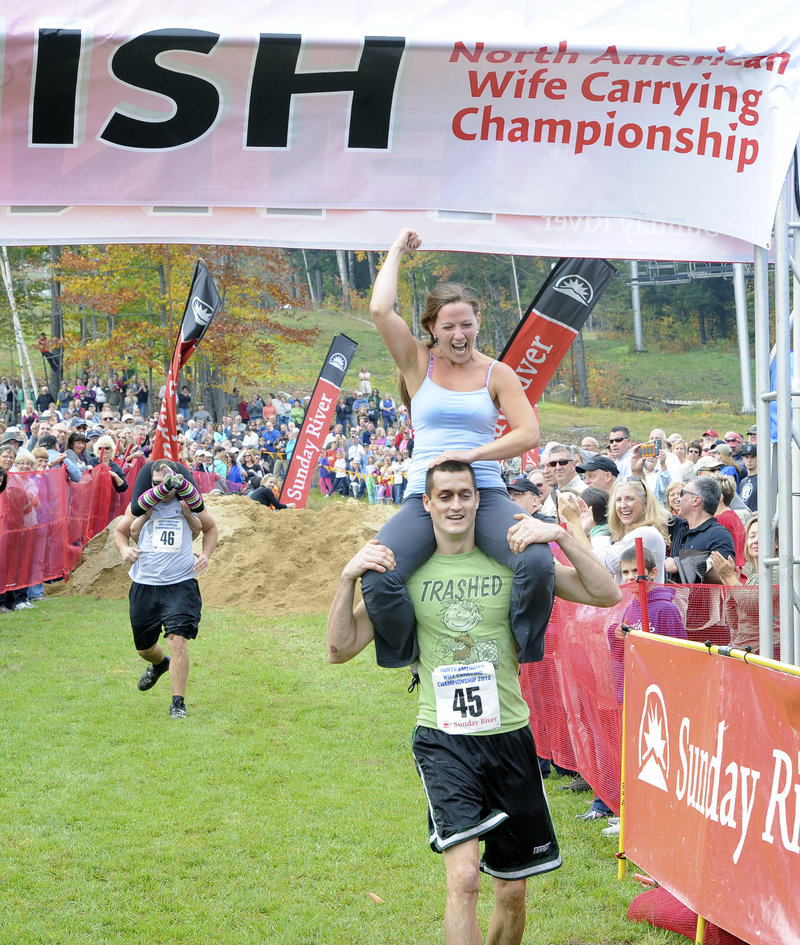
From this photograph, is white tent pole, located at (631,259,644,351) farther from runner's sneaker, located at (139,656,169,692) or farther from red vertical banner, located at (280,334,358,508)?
runner's sneaker, located at (139,656,169,692)

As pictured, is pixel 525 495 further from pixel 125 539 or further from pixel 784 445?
pixel 784 445

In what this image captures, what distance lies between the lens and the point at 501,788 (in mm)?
4242

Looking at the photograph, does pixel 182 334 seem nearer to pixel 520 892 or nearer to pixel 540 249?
pixel 540 249

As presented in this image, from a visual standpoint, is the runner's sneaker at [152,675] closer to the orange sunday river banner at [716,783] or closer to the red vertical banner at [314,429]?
the orange sunday river banner at [716,783]

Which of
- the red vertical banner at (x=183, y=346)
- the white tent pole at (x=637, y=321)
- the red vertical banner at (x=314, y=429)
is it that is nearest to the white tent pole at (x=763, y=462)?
the red vertical banner at (x=183, y=346)

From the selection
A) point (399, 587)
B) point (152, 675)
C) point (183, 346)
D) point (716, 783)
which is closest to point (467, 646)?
point (399, 587)

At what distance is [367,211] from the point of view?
5.37 metres

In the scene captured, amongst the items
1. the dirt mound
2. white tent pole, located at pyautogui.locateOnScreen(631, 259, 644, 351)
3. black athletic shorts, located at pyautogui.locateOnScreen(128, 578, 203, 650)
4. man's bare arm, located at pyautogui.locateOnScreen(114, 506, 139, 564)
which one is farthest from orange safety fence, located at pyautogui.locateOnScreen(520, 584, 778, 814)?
white tent pole, located at pyautogui.locateOnScreen(631, 259, 644, 351)

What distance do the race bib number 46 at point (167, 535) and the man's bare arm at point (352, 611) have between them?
515 centimetres

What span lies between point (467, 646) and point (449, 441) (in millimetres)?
820

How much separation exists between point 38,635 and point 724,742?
10475mm

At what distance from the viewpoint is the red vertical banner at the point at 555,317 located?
345 inches

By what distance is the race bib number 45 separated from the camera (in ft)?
13.9

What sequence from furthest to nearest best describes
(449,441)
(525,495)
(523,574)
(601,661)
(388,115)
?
(525,495) < (601,661) < (388,115) < (449,441) < (523,574)
